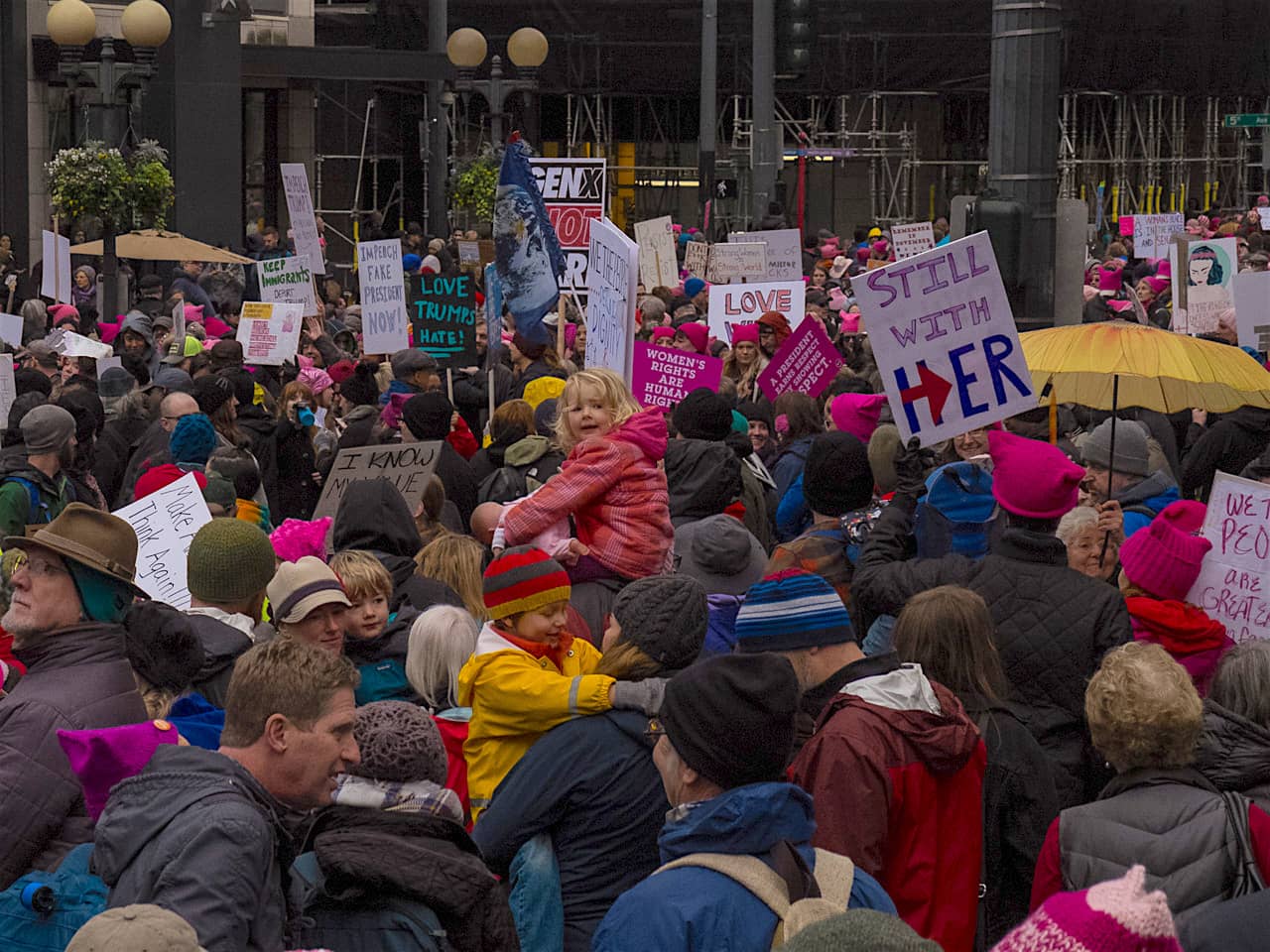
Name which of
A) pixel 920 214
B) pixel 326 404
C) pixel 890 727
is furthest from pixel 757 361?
pixel 920 214

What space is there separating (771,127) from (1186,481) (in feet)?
44.1

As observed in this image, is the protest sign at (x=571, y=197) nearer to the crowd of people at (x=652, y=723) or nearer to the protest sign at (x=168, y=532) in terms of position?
the crowd of people at (x=652, y=723)

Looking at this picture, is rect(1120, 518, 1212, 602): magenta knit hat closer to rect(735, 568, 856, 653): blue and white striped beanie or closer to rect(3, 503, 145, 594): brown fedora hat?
rect(735, 568, 856, 653): blue and white striped beanie

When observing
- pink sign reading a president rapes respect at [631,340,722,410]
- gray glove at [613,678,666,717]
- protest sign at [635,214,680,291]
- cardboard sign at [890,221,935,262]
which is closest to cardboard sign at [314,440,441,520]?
pink sign reading a president rapes respect at [631,340,722,410]

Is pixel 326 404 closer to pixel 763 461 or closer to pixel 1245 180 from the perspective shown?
pixel 763 461

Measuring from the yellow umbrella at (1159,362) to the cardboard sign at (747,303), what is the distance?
5.79 metres

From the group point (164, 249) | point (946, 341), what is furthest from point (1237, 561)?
point (164, 249)

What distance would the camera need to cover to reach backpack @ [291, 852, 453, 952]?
344 centimetres

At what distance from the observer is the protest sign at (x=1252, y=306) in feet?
32.2

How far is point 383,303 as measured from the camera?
42.9ft

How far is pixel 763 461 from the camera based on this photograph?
30.1ft

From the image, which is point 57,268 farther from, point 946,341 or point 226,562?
point 226,562

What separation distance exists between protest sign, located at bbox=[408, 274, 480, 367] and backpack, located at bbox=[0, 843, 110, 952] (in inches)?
307

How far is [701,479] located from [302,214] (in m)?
11.4
